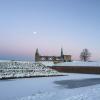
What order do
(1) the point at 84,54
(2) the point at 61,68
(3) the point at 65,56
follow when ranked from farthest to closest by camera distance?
(1) the point at 84,54
(3) the point at 65,56
(2) the point at 61,68

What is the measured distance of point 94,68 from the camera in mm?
41969

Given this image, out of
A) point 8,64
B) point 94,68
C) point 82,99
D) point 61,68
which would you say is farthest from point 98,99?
point 61,68

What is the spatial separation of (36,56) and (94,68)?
23918mm

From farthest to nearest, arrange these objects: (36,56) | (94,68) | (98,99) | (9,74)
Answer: (36,56), (94,68), (9,74), (98,99)

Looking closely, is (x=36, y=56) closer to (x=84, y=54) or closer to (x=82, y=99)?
(x=84, y=54)

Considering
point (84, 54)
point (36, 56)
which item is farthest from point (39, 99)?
point (84, 54)

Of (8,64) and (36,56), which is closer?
(8,64)

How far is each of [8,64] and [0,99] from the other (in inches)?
832

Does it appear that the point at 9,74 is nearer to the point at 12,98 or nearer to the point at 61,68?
the point at 12,98

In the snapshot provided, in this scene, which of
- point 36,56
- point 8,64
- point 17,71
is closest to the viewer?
point 17,71

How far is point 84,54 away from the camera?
87750 millimetres

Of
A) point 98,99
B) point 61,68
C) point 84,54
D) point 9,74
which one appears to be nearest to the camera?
point 98,99

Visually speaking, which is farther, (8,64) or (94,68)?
(94,68)

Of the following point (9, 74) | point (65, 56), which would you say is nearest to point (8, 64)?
point (9, 74)
